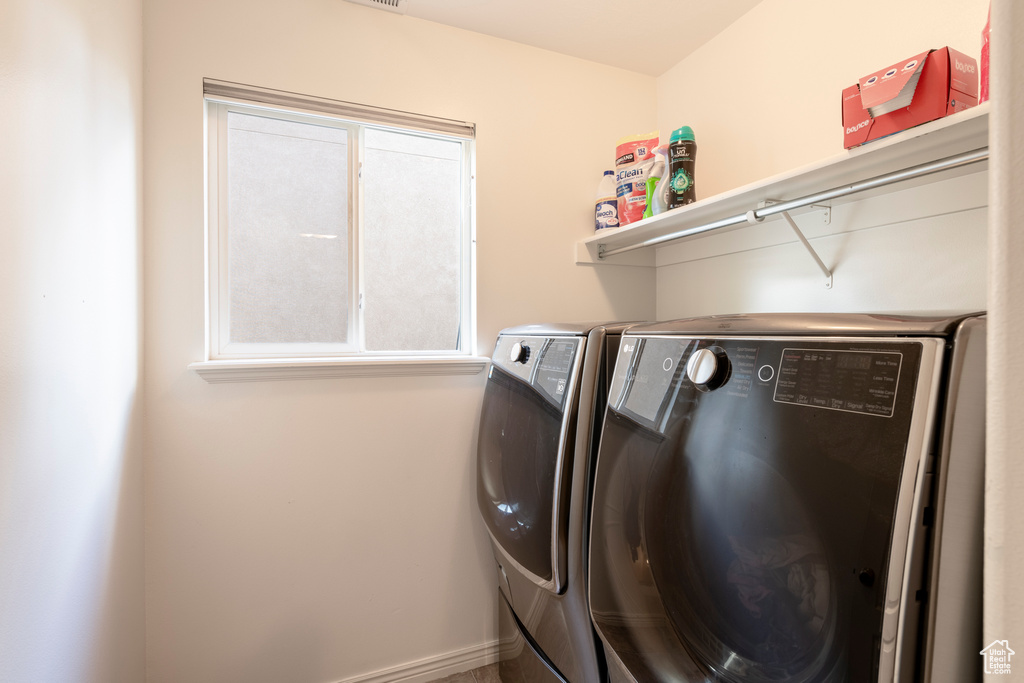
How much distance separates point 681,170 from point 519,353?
31.5 inches

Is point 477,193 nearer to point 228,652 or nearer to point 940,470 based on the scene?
point 940,470

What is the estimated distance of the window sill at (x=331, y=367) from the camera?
56.9 inches

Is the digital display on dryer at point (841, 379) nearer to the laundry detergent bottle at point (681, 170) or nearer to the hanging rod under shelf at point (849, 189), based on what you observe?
the hanging rod under shelf at point (849, 189)

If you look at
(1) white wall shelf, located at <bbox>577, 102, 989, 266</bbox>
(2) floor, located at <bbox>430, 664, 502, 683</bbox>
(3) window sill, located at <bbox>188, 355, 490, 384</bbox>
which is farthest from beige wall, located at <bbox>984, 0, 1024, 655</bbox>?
(2) floor, located at <bbox>430, 664, 502, 683</bbox>

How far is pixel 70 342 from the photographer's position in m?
0.96

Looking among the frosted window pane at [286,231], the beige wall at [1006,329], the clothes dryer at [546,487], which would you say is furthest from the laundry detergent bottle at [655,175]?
the beige wall at [1006,329]

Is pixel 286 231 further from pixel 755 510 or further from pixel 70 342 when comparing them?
pixel 755 510

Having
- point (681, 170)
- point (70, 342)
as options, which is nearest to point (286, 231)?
point (70, 342)

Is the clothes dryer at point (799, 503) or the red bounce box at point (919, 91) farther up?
the red bounce box at point (919, 91)

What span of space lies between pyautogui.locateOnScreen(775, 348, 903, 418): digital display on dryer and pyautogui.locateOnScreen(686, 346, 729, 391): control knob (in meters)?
0.09

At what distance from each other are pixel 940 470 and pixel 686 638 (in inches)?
17.9

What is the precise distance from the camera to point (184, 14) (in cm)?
143

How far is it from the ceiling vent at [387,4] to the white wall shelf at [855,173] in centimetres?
104

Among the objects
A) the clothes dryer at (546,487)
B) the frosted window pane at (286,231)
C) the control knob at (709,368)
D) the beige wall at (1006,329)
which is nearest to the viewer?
the beige wall at (1006,329)
